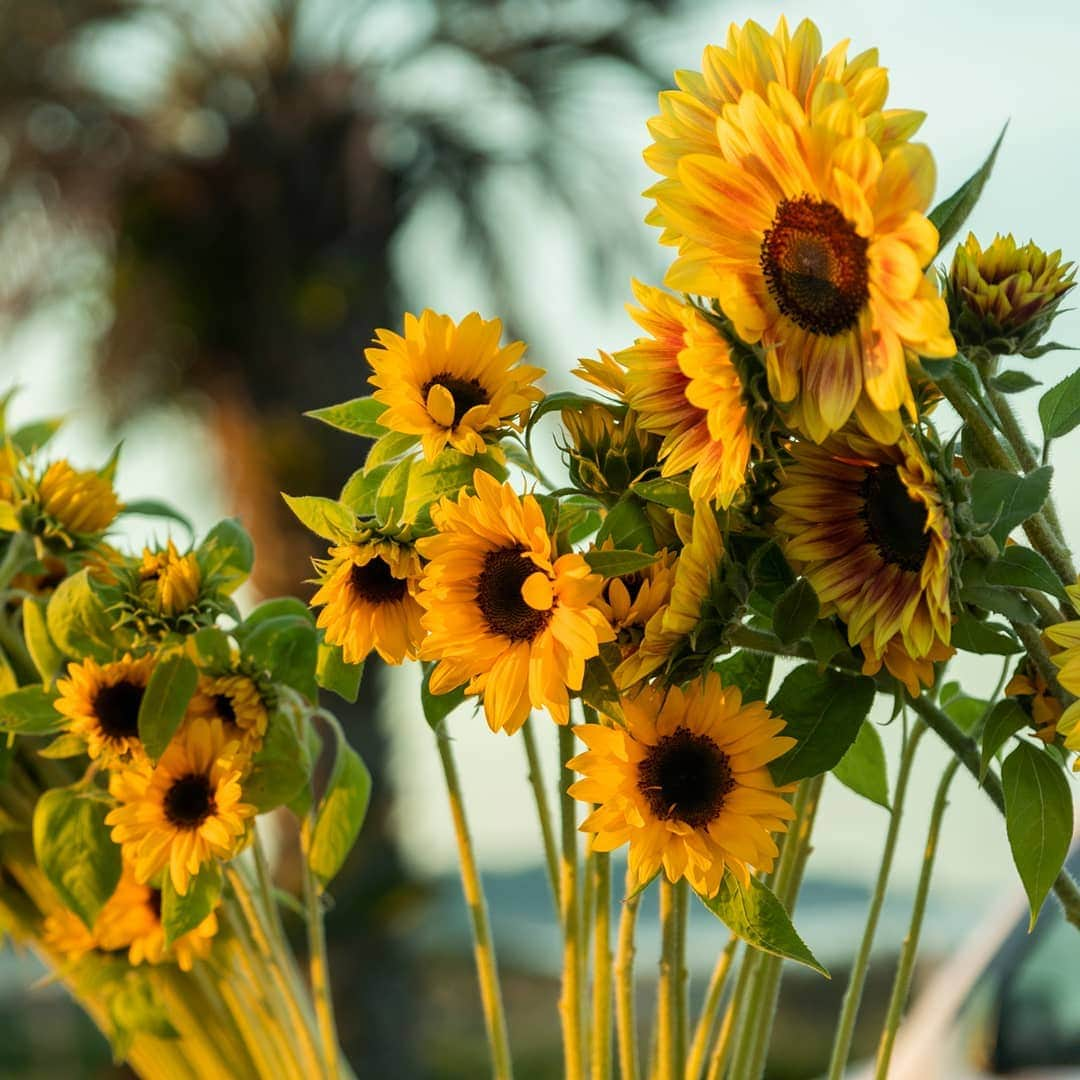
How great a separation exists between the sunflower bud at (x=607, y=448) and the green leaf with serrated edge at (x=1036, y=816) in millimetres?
105

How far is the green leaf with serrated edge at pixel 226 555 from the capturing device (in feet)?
1.32

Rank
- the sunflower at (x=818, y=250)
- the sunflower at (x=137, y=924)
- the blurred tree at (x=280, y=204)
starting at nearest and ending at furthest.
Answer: the sunflower at (x=818, y=250), the sunflower at (x=137, y=924), the blurred tree at (x=280, y=204)

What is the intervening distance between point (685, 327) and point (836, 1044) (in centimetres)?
23

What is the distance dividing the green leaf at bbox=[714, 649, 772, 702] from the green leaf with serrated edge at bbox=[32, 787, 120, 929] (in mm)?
200

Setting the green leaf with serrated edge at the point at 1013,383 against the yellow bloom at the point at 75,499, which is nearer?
the green leaf with serrated edge at the point at 1013,383

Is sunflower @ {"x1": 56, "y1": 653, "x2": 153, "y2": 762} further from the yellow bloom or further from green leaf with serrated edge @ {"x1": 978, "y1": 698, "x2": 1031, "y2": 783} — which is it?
green leaf with serrated edge @ {"x1": 978, "y1": 698, "x2": 1031, "y2": 783}

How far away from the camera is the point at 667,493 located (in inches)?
11.3

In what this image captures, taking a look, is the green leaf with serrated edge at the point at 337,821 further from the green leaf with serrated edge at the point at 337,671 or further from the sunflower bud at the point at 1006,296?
the sunflower bud at the point at 1006,296

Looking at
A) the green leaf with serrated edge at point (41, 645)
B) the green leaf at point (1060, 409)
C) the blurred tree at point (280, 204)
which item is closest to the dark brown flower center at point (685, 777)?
the green leaf at point (1060, 409)

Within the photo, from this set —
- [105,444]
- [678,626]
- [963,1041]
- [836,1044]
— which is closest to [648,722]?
[678,626]

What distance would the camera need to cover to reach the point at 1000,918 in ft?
3.58

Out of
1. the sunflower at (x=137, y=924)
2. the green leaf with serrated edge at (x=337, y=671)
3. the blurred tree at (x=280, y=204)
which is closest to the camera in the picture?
the green leaf with serrated edge at (x=337, y=671)

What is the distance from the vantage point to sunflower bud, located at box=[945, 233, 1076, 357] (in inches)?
11.3

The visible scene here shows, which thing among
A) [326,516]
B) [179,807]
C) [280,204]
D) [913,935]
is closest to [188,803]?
[179,807]
